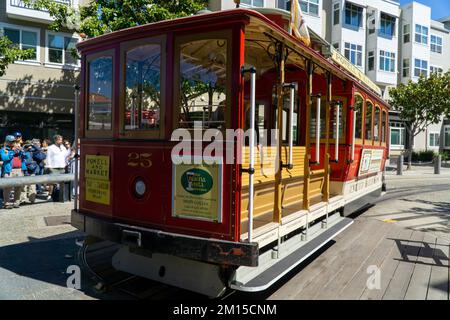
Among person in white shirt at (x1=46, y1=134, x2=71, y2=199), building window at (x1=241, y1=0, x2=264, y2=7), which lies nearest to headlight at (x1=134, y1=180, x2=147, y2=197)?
person in white shirt at (x1=46, y1=134, x2=71, y2=199)

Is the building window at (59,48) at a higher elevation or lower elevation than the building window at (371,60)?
lower

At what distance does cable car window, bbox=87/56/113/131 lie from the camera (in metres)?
4.53

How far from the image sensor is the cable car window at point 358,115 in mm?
7598

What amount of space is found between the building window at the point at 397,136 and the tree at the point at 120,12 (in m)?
25.4

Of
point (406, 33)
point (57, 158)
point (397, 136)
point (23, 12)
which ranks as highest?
point (406, 33)

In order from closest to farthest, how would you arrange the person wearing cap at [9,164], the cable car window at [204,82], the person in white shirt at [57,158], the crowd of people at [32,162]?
the cable car window at [204,82]
the person wearing cap at [9,164]
the crowd of people at [32,162]
the person in white shirt at [57,158]

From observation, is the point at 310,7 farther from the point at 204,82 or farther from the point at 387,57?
the point at 204,82

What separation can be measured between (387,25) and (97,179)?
3388cm

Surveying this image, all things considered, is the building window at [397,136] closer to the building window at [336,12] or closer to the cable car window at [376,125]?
the building window at [336,12]

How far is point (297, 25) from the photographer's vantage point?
4742 mm

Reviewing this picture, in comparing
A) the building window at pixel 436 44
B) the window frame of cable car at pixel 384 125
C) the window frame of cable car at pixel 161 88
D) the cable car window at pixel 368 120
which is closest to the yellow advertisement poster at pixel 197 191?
the window frame of cable car at pixel 161 88

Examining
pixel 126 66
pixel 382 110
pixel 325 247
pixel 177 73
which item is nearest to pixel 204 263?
pixel 177 73

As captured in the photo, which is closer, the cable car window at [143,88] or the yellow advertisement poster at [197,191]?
the yellow advertisement poster at [197,191]

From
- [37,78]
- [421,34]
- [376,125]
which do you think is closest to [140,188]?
[376,125]
